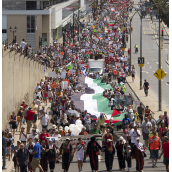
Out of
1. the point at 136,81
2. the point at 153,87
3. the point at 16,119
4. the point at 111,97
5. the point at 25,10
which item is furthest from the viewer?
the point at 25,10

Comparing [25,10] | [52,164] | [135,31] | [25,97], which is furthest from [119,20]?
[52,164]

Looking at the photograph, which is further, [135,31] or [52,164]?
[135,31]

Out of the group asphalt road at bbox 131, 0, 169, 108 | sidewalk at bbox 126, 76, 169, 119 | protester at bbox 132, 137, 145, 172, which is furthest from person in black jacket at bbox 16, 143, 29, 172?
asphalt road at bbox 131, 0, 169, 108

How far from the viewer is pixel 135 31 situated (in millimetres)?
99062

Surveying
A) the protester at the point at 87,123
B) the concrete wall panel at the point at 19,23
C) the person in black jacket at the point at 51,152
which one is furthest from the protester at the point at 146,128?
the concrete wall panel at the point at 19,23

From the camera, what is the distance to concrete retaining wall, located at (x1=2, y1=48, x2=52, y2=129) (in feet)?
77.3

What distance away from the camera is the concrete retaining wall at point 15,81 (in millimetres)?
23562

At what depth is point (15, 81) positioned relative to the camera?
1056 inches

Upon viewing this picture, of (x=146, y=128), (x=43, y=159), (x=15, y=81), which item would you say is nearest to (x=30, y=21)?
(x=15, y=81)

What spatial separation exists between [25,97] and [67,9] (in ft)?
→ 199

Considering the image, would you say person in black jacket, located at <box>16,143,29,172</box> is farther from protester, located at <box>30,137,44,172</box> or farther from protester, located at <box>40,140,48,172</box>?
protester, located at <box>40,140,48,172</box>

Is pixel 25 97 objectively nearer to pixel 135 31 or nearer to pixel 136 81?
pixel 136 81

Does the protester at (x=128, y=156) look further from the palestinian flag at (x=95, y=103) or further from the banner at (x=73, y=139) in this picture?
Answer: the palestinian flag at (x=95, y=103)

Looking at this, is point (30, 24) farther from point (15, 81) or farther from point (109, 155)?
point (109, 155)
